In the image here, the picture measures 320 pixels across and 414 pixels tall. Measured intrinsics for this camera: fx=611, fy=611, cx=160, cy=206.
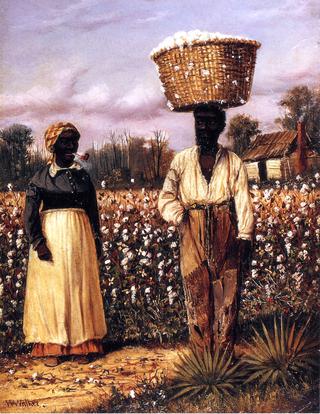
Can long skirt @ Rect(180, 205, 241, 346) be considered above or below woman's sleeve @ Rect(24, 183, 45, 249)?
below

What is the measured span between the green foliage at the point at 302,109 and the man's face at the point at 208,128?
2.06ft

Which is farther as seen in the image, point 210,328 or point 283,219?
point 283,219

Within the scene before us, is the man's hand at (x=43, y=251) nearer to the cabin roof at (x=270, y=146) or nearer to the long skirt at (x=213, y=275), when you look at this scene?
the long skirt at (x=213, y=275)

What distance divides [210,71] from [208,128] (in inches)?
19.5

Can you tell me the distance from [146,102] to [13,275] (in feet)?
6.12

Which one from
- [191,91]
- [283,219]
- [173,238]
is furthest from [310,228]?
[191,91]

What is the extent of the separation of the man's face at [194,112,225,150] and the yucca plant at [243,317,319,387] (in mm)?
1482

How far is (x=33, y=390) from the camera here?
4902mm

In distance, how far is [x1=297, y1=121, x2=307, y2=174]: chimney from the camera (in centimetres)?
517

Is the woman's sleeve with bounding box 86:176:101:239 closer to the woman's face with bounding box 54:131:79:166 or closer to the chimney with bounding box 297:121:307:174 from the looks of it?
the woman's face with bounding box 54:131:79:166

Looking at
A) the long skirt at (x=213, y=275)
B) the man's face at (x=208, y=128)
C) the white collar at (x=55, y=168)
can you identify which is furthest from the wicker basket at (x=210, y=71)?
the white collar at (x=55, y=168)

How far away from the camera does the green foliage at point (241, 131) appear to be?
5.00 m

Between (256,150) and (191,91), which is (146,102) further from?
(256,150)
